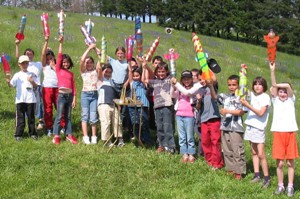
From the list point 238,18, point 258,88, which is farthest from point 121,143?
point 238,18

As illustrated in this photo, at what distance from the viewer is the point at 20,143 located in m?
8.38

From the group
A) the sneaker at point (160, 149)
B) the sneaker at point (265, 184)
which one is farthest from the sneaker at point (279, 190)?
the sneaker at point (160, 149)

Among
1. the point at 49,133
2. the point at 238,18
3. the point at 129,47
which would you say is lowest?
the point at 49,133

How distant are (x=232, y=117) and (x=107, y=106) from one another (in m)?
2.68

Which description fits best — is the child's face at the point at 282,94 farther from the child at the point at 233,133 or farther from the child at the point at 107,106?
the child at the point at 107,106

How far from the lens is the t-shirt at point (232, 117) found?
23.5 feet

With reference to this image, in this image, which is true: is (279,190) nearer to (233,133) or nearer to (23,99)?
(233,133)

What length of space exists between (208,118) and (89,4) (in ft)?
219

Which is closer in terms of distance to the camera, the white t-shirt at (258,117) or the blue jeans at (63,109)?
the white t-shirt at (258,117)

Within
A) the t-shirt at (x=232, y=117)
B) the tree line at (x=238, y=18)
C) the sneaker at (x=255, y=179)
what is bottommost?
the sneaker at (x=255, y=179)

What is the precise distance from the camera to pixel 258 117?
691cm

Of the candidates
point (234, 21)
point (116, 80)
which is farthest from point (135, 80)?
point (234, 21)

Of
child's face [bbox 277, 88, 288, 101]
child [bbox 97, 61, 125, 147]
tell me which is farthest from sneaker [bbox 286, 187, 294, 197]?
child [bbox 97, 61, 125, 147]

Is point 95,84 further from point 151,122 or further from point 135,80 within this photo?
point 151,122
